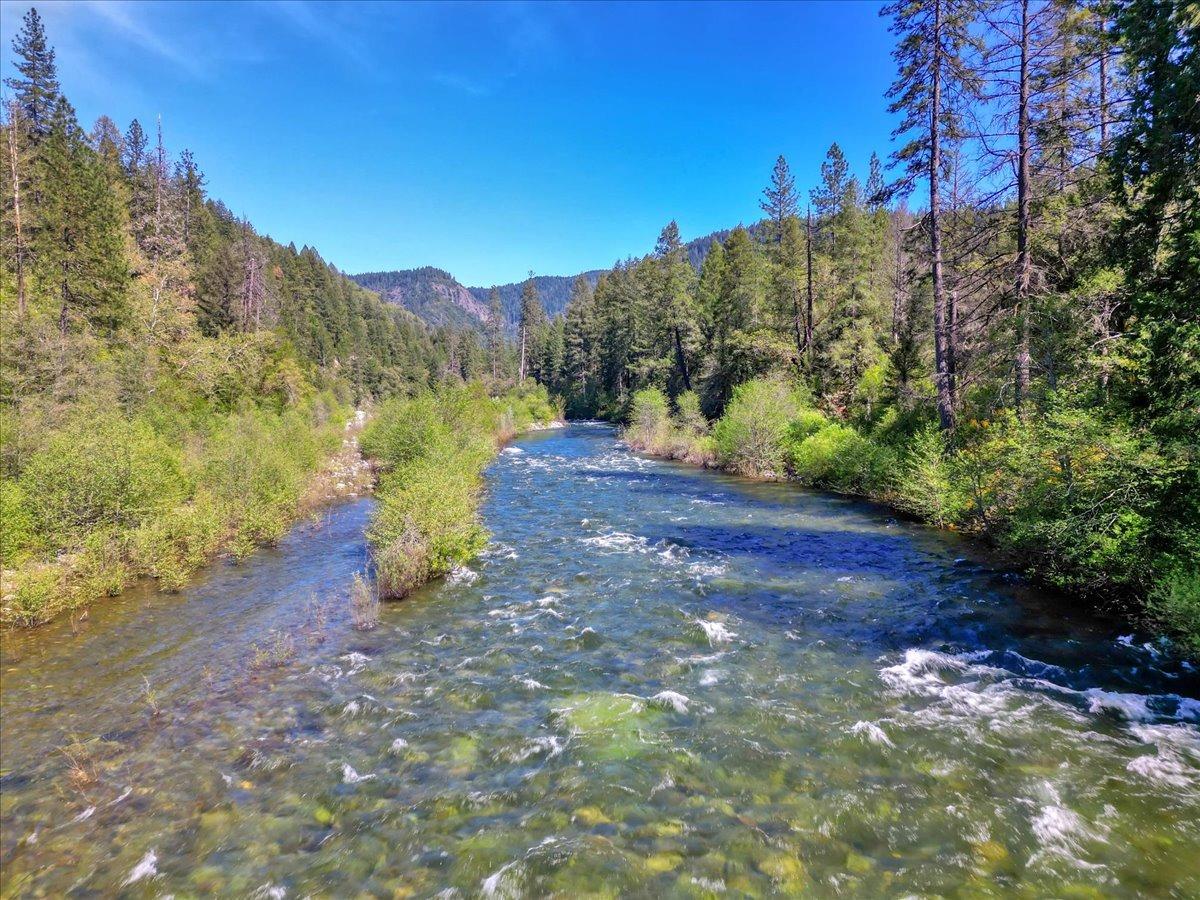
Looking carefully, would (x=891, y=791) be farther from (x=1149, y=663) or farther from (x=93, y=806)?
(x=93, y=806)

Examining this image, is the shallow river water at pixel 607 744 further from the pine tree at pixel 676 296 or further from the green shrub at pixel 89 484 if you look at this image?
the pine tree at pixel 676 296

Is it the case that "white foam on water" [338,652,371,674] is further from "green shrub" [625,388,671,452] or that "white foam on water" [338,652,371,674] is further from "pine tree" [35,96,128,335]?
"green shrub" [625,388,671,452]

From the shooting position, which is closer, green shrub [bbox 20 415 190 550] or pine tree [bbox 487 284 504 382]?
green shrub [bbox 20 415 190 550]

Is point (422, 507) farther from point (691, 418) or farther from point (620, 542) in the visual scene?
point (691, 418)

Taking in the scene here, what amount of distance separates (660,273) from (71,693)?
190 ft

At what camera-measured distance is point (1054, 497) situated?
10.3 metres

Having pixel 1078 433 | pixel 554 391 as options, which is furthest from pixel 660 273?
pixel 1078 433

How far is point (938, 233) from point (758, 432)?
12.1m

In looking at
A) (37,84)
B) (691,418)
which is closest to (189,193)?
(37,84)

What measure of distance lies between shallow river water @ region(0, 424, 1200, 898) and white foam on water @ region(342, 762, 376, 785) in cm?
4

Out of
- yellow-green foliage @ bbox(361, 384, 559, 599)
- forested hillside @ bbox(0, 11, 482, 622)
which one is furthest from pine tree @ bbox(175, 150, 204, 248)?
yellow-green foliage @ bbox(361, 384, 559, 599)

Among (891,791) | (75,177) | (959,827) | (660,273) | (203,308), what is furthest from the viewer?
(660,273)

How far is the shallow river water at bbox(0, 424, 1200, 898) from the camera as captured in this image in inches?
198

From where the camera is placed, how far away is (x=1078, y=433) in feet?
31.6
